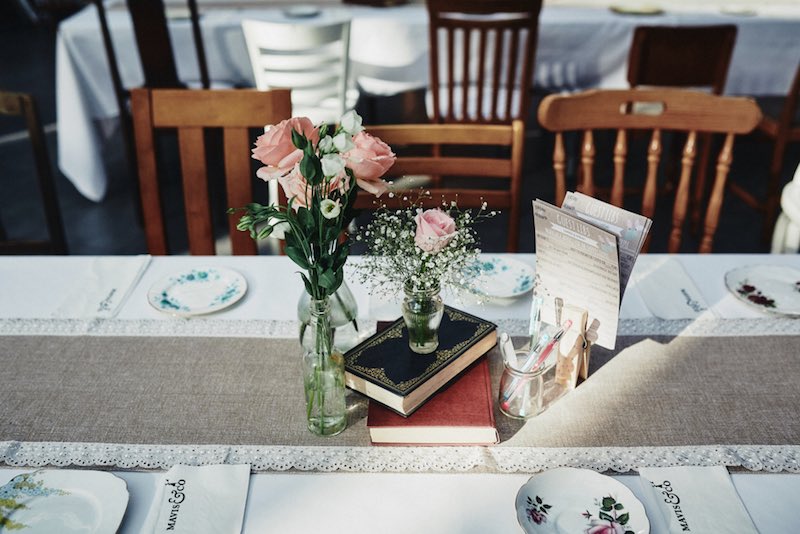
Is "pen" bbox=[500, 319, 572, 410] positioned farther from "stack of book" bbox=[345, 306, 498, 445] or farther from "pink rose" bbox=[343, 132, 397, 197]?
"pink rose" bbox=[343, 132, 397, 197]

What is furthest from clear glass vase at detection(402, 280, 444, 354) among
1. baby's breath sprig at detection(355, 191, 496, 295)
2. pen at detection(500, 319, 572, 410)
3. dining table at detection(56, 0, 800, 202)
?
dining table at detection(56, 0, 800, 202)

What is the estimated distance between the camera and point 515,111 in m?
2.92

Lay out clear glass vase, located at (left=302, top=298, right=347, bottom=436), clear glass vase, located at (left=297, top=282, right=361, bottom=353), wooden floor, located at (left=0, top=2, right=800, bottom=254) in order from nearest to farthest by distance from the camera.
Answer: clear glass vase, located at (left=302, top=298, right=347, bottom=436) < clear glass vase, located at (left=297, top=282, right=361, bottom=353) < wooden floor, located at (left=0, top=2, right=800, bottom=254)

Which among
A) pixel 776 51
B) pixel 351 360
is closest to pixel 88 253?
pixel 351 360

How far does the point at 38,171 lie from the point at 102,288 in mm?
522

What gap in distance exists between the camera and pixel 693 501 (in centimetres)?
87

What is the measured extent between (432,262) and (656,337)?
1.55 feet

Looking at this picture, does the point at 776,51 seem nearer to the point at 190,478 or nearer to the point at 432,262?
the point at 432,262

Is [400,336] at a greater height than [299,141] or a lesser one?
lesser

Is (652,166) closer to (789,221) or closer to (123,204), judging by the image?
(789,221)

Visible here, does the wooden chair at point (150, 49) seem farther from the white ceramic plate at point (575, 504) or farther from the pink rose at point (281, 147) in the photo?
the white ceramic plate at point (575, 504)

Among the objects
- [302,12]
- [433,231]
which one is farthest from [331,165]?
[302,12]

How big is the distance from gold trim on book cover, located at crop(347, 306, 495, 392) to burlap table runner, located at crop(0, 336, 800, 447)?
0.06 metres

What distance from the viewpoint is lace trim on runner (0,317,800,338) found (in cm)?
119
